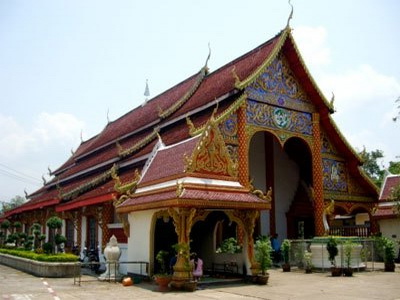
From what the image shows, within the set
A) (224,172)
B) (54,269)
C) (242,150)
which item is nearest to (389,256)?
(242,150)

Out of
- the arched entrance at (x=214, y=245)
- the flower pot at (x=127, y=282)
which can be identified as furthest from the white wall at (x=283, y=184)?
the flower pot at (x=127, y=282)

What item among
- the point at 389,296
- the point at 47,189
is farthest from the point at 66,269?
the point at 47,189

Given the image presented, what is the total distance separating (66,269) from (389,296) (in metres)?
9.38

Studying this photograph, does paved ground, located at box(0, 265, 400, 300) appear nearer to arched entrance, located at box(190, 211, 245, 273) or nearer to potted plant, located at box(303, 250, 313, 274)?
arched entrance, located at box(190, 211, 245, 273)

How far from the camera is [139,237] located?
42.7 feet

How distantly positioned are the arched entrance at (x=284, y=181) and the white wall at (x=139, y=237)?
799cm

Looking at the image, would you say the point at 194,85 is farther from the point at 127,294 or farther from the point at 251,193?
the point at 127,294

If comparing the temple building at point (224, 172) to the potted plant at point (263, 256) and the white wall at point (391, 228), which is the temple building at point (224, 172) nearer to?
the potted plant at point (263, 256)

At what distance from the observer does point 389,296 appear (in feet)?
30.5

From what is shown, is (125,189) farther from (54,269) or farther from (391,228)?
(391,228)

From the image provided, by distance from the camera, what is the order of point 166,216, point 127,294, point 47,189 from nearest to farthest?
point 127,294
point 166,216
point 47,189

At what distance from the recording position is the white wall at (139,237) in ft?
41.0

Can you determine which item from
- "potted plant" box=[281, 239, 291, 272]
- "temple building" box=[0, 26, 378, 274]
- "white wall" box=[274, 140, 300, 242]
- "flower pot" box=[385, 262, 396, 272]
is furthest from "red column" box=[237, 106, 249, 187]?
"white wall" box=[274, 140, 300, 242]

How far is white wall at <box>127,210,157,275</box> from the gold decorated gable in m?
1.69
